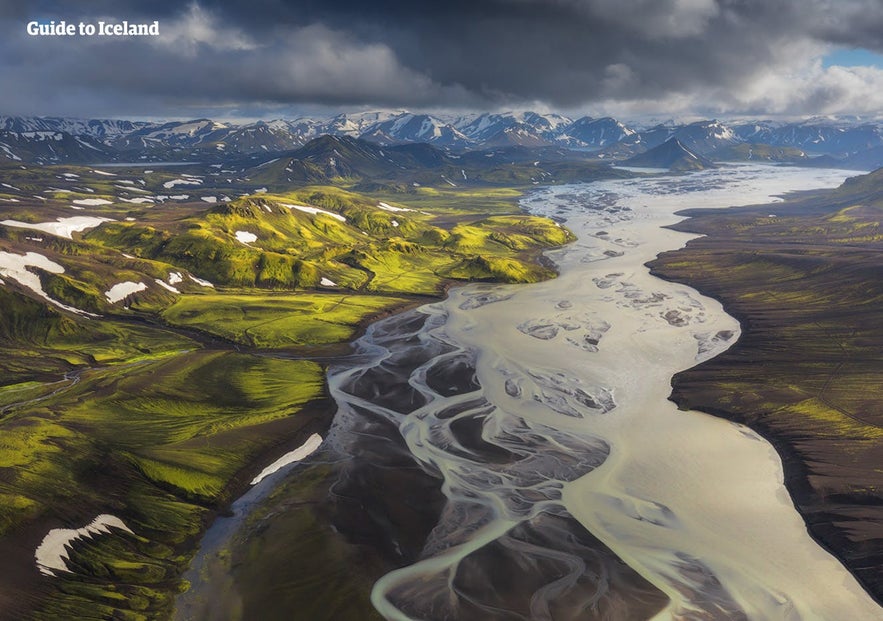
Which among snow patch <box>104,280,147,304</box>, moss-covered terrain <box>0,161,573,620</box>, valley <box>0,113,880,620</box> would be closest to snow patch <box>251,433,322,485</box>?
valley <box>0,113,880,620</box>

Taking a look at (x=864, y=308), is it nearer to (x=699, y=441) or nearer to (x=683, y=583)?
(x=699, y=441)

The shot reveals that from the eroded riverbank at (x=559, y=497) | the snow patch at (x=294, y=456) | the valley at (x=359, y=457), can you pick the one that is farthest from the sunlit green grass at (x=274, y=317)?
the snow patch at (x=294, y=456)

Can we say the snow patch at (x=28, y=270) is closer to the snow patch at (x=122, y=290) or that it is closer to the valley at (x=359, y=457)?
the valley at (x=359, y=457)

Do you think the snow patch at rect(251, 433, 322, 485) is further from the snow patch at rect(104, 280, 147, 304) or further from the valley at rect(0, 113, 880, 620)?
the snow patch at rect(104, 280, 147, 304)

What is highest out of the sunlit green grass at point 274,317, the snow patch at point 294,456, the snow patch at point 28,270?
the snow patch at point 28,270

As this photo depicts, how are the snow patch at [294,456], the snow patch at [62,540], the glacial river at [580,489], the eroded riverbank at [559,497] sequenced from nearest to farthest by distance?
the snow patch at [62,540], the glacial river at [580,489], the eroded riverbank at [559,497], the snow patch at [294,456]

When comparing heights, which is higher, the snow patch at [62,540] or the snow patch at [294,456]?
the snow patch at [62,540]

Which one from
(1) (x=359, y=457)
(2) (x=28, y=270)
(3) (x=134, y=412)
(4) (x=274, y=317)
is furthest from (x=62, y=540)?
(2) (x=28, y=270)

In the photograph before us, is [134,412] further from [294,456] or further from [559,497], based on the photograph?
[559,497]
